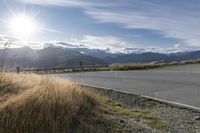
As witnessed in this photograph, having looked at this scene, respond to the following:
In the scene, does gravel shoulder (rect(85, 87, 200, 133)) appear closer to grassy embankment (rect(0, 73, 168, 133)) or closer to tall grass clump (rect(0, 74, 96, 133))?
grassy embankment (rect(0, 73, 168, 133))

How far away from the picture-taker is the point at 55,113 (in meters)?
7.96

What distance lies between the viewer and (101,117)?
28.6ft

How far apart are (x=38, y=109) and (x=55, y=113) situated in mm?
376

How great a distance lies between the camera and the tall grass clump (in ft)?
24.3

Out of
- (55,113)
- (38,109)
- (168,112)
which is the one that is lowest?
(168,112)

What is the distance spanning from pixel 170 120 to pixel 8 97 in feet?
14.0

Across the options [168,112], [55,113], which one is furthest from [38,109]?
[168,112]

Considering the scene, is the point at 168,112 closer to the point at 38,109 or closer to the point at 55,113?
the point at 55,113

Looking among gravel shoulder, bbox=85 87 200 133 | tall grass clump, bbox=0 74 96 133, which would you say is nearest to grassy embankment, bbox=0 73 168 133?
tall grass clump, bbox=0 74 96 133

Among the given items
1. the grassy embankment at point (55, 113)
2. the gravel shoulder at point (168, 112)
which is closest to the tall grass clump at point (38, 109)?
the grassy embankment at point (55, 113)

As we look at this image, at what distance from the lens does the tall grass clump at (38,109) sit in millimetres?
7410

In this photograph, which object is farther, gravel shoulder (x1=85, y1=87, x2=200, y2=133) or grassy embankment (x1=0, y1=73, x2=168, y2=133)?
gravel shoulder (x1=85, y1=87, x2=200, y2=133)

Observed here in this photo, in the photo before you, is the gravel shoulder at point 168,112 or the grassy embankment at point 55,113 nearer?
the grassy embankment at point 55,113

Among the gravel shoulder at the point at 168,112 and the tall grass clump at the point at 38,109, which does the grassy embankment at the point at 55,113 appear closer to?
the tall grass clump at the point at 38,109
